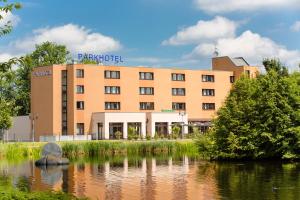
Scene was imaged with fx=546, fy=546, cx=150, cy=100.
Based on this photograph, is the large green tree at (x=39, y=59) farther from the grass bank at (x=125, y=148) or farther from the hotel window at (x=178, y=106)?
the grass bank at (x=125, y=148)

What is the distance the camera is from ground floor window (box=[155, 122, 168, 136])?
333 feet

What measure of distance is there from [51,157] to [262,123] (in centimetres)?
2019

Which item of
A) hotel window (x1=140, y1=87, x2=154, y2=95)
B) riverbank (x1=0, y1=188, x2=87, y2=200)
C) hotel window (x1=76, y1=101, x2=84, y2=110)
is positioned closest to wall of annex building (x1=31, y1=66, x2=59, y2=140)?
hotel window (x1=76, y1=101, x2=84, y2=110)

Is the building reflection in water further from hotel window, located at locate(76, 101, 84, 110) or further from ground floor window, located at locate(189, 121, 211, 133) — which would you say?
ground floor window, located at locate(189, 121, 211, 133)

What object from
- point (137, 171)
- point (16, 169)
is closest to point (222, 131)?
point (137, 171)

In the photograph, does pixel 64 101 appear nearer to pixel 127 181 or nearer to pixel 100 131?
A: pixel 100 131

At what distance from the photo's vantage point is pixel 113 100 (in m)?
99.9

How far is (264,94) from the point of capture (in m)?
52.5

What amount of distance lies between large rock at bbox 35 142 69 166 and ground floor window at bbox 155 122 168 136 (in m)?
49.5

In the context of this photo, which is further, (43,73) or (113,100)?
(113,100)

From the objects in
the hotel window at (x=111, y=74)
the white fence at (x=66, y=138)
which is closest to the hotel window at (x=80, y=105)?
the white fence at (x=66, y=138)

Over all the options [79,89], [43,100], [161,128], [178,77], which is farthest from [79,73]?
[178,77]

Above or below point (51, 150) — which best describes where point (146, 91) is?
above

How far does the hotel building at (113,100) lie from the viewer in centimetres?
9619
